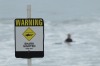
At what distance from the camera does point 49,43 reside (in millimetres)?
16922

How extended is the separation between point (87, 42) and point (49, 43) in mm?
1375

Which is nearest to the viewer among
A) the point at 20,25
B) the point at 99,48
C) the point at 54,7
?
the point at 20,25

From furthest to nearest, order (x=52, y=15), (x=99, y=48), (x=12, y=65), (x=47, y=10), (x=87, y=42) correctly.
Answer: (x=47, y=10), (x=52, y=15), (x=87, y=42), (x=99, y=48), (x=12, y=65)

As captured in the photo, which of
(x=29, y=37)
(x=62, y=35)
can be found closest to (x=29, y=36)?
(x=29, y=37)

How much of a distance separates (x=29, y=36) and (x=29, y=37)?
2cm

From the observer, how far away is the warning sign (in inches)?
235

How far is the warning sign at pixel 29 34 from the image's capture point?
5969 millimetres

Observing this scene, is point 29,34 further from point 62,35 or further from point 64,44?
point 62,35

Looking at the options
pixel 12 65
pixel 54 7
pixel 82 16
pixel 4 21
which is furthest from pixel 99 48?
pixel 54 7

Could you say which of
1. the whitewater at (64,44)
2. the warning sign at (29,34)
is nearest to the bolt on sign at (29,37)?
the warning sign at (29,34)

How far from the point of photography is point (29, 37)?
6.00 meters

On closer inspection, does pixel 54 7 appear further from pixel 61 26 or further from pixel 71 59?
pixel 71 59

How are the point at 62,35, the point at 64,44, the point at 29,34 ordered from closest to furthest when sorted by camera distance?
the point at 29,34 → the point at 64,44 → the point at 62,35

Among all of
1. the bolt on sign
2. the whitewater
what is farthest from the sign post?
the whitewater
